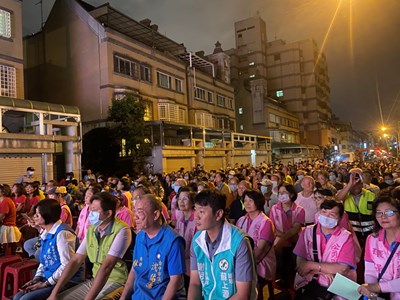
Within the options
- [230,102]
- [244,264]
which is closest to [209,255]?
[244,264]

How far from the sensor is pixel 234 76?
6012 centimetres

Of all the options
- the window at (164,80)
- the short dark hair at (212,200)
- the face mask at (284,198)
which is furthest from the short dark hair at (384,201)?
the window at (164,80)

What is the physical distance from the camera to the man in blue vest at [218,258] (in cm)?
263

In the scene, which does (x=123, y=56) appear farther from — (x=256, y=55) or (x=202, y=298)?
(x=256, y=55)

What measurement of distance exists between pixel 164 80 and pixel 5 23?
13.3 meters

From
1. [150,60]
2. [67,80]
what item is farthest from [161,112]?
[67,80]

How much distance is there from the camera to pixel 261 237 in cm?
400

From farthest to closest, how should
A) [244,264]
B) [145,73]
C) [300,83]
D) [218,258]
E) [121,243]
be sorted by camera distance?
[300,83], [145,73], [121,243], [218,258], [244,264]

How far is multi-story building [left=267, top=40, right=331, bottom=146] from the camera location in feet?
207

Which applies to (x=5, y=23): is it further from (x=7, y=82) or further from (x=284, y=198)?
(x=284, y=198)

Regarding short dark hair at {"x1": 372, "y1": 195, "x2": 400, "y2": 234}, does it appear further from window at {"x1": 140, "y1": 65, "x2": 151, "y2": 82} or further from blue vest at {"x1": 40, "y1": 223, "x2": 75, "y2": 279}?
window at {"x1": 140, "y1": 65, "x2": 151, "y2": 82}

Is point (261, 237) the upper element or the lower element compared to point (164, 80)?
lower

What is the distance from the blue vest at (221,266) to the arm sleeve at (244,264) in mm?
38

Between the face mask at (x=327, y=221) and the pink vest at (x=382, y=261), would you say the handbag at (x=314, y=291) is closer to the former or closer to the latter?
the face mask at (x=327, y=221)
